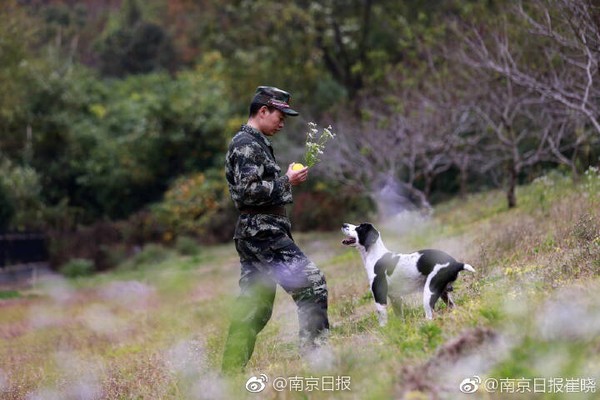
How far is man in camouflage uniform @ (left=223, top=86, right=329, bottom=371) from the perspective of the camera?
6.09 metres

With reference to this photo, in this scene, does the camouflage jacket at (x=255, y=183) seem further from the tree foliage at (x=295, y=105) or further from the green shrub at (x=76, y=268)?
the green shrub at (x=76, y=268)

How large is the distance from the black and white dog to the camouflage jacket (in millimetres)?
843

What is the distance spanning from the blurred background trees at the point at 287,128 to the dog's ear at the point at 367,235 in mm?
13004

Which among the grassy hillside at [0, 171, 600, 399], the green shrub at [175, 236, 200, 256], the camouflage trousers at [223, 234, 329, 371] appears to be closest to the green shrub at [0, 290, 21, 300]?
the grassy hillside at [0, 171, 600, 399]

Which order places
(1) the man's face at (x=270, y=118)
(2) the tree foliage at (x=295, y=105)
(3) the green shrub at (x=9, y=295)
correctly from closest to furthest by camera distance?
(1) the man's face at (x=270, y=118) → (3) the green shrub at (x=9, y=295) → (2) the tree foliage at (x=295, y=105)

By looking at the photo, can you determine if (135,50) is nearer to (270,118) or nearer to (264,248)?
(270,118)

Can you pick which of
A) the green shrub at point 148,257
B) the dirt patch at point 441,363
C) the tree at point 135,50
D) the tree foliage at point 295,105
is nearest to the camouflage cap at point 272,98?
the dirt patch at point 441,363

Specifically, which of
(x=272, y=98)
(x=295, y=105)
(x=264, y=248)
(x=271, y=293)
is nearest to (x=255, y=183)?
(x=264, y=248)

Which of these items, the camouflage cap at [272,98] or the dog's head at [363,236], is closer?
the camouflage cap at [272,98]

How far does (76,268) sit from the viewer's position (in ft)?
80.1

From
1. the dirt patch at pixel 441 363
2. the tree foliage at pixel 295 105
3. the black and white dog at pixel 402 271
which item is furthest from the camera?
the tree foliage at pixel 295 105

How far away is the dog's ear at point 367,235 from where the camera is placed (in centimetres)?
676

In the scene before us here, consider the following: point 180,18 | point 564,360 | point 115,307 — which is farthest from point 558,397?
point 180,18

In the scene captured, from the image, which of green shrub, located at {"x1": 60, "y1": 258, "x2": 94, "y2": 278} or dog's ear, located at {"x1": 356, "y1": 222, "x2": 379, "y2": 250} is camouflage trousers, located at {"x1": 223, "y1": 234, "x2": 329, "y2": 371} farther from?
green shrub, located at {"x1": 60, "y1": 258, "x2": 94, "y2": 278}
